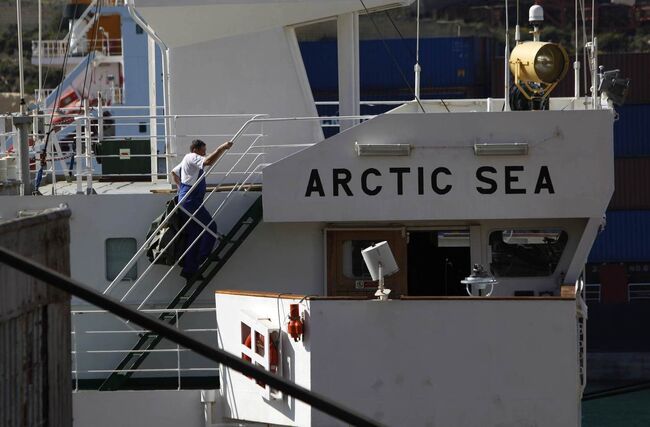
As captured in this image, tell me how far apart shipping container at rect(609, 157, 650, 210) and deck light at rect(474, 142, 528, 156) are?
28.9 m

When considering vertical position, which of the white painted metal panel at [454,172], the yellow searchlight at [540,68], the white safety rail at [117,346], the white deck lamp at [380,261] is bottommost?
the white safety rail at [117,346]

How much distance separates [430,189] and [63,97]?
110ft

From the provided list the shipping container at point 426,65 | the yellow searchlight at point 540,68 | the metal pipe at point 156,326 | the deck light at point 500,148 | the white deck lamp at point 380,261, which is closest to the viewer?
the metal pipe at point 156,326

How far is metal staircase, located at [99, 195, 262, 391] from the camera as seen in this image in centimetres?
1234

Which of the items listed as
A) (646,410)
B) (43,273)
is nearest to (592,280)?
(646,410)

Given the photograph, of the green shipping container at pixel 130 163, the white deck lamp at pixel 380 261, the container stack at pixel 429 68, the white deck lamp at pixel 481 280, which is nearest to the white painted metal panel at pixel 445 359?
the white deck lamp at pixel 380 261

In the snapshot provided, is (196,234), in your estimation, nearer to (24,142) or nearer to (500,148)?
(24,142)

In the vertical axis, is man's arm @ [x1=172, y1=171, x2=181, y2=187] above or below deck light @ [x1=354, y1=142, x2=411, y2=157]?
below

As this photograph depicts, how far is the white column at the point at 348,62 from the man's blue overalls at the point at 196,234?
191 centimetres

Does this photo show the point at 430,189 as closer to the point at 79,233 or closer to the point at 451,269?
the point at 451,269

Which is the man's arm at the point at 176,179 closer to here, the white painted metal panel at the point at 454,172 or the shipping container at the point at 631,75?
the white painted metal panel at the point at 454,172

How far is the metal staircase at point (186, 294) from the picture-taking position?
12.3m

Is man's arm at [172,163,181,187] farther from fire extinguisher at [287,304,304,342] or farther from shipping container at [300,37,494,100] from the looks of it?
shipping container at [300,37,494,100]

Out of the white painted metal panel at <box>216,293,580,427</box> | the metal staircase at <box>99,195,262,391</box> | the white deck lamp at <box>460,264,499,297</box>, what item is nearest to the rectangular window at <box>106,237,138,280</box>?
the metal staircase at <box>99,195,262,391</box>
